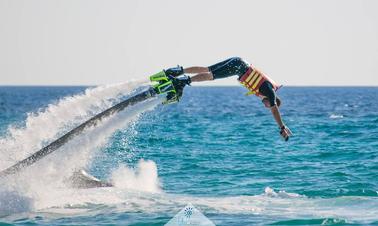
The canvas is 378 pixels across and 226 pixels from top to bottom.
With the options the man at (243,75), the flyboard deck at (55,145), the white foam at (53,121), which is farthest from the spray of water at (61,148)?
the man at (243,75)

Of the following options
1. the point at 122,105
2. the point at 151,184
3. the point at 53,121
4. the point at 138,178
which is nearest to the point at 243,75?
the point at 122,105

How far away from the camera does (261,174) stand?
2658 centimetres

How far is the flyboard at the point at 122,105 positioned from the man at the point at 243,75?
21 cm

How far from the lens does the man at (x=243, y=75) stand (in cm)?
1731

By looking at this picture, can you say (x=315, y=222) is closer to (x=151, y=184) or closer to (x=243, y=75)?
(x=243, y=75)

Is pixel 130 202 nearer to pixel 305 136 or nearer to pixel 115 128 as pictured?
pixel 115 128

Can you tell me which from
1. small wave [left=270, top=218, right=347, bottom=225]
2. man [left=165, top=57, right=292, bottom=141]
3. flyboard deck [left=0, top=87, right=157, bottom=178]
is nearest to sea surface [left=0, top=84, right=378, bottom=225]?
small wave [left=270, top=218, right=347, bottom=225]

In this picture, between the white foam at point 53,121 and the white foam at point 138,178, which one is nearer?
the white foam at point 53,121

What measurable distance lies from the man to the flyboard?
0.21 m

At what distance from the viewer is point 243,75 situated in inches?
688

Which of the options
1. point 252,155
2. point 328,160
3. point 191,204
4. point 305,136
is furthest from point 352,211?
point 305,136

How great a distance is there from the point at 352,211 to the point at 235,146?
64.9 ft

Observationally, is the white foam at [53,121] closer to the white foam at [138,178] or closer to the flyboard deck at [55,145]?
the flyboard deck at [55,145]

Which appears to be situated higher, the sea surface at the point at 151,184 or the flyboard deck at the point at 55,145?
the flyboard deck at the point at 55,145
